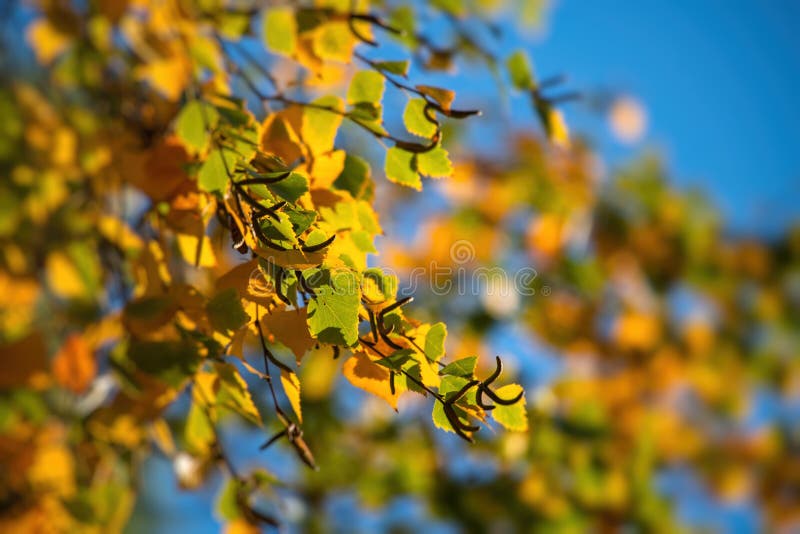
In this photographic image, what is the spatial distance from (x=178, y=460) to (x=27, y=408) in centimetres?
48

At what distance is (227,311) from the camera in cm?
69

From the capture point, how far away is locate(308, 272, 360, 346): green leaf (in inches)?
23.7

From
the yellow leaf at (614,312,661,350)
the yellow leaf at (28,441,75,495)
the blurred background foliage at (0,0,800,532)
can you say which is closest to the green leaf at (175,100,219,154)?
the blurred background foliage at (0,0,800,532)

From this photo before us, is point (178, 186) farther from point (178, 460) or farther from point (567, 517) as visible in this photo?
point (567, 517)

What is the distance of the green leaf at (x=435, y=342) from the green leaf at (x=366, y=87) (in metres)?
0.33

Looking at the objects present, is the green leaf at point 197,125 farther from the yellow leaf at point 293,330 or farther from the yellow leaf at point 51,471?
the yellow leaf at point 51,471

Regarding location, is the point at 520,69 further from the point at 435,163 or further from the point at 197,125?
the point at 197,125

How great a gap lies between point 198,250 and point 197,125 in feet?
0.62

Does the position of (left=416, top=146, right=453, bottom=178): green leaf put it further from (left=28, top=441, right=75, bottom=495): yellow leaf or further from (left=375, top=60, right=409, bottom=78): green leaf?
(left=28, top=441, right=75, bottom=495): yellow leaf

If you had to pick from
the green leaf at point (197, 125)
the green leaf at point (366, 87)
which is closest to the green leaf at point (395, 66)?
the green leaf at point (366, 87)

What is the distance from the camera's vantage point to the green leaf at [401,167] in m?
0.82

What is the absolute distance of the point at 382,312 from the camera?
63 centimetres

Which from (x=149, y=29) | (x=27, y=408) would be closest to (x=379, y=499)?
(x=27, y=408)

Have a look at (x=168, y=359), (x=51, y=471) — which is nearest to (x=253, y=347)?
(x=51, y=471)
